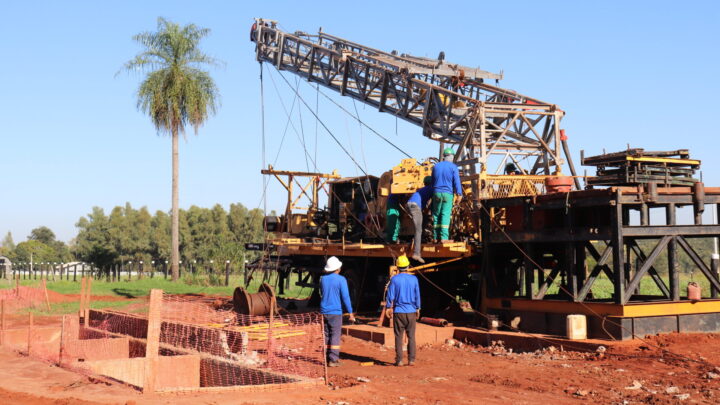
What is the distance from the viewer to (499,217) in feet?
51.6

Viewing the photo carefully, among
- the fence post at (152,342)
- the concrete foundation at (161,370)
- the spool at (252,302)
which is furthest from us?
the spool at (252,302)

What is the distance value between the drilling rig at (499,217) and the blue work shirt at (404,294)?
119 inches

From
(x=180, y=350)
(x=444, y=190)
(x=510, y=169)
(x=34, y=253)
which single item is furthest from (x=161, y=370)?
(x=34, y=253)

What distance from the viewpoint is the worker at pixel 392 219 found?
57.0ft

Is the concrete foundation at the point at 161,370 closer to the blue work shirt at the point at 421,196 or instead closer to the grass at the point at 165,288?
the blue work shirt at the point at 421,196

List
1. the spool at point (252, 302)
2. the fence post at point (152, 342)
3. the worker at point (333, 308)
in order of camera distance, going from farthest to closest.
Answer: the spool at point (252, 302) → the worker at point (333, 308) → the fence post at point (152, 342)

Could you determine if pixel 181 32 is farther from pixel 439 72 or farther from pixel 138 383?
pixel 138 383

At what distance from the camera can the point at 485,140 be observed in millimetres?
18422

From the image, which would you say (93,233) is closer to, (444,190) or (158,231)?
(158,231)

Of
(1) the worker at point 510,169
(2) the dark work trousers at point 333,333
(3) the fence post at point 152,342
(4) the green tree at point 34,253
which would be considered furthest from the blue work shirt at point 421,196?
(4) the green tree at point 34,253

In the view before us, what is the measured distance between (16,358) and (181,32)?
80.8 feet

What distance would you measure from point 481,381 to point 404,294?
6.72 ft

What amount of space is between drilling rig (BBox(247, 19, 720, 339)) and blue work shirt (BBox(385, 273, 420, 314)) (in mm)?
3015

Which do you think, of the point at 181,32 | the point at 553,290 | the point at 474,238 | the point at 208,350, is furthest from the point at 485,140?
the point at 181,32
